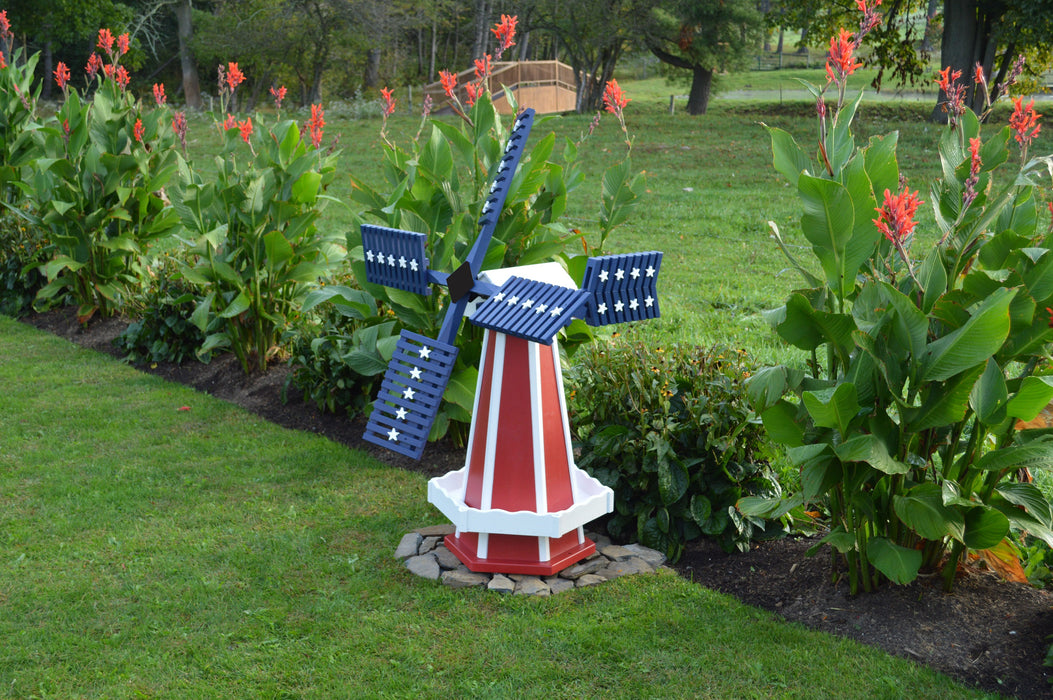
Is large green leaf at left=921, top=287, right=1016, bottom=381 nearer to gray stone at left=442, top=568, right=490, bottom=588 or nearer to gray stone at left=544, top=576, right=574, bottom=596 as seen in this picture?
gray stone at left=544, top=576, right=574, bottom=596

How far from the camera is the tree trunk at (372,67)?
1411 inches

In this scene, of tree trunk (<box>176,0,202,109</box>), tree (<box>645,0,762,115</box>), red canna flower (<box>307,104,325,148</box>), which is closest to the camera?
red canna flower (<box>307,104,325,148</box>)

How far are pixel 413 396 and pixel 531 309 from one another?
70cm

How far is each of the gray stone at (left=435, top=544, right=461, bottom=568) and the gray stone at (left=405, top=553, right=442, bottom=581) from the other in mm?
29

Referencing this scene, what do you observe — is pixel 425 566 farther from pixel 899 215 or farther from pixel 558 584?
pixel 899 215

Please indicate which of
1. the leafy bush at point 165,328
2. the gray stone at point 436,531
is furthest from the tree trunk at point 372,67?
the gray stone at point 436,531

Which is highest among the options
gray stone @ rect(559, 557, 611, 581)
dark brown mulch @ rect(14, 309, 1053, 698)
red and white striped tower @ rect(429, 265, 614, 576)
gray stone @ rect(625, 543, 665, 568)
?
red and white striped tower @ rect(429, 265, 614, 576)

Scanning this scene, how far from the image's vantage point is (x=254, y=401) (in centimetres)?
709

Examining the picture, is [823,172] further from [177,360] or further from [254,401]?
[177,360]

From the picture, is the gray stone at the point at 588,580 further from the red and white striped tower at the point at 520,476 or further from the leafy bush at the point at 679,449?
the leafy bush at the point at 679,449

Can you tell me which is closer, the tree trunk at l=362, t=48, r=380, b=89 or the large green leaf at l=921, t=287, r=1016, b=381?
the large green leaf at l=921, t=287, r=1016, b=381

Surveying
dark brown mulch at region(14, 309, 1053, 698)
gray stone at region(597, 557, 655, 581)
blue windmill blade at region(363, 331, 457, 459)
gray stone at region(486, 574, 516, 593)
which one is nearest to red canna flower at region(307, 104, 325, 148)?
blue windmill blade at region(363, 331, 457, 459)

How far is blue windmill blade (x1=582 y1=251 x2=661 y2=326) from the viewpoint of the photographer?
13.5 ft

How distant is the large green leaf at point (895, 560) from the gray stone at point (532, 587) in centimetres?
143
